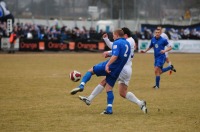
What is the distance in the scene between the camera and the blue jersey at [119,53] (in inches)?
483

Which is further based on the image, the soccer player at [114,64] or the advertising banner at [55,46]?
the advertising banner at [55,46]

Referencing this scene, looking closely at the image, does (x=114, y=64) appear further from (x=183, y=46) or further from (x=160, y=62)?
(x=183, y=46)

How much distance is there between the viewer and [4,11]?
143 feet

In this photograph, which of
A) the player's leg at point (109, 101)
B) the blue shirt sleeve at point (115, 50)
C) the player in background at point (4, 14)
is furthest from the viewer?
the player in background at point (4, 14)

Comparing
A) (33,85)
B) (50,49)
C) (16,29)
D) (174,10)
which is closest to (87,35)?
(50,49)

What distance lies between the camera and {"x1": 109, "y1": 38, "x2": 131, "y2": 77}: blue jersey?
1227 cm

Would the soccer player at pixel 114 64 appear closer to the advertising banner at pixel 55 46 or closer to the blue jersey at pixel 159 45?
the blue jersey at pixel 159 45

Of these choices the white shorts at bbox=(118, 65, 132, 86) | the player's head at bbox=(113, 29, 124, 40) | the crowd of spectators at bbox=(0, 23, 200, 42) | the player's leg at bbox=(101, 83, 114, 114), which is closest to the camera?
the player's head at bbox=(113, 29, 124, 40)

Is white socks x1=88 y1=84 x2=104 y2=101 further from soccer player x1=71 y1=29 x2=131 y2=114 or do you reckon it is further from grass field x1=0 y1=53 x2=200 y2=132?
grass field x1=0 y1=53 x2=200 y2=132

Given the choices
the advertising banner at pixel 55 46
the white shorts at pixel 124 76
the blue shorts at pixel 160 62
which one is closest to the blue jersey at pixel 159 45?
the blue shorts at pixel 160 62

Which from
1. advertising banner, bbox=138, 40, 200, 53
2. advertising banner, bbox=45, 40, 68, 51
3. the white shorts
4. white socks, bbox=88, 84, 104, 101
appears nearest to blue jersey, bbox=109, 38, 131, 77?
the white shorts

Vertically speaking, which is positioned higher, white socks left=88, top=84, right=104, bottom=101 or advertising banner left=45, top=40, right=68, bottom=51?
white socks left=88, top=84, right=104, bottom=101

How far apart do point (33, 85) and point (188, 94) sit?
5.70 m

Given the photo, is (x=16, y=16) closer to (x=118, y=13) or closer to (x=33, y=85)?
→ (x=118, y=13)
